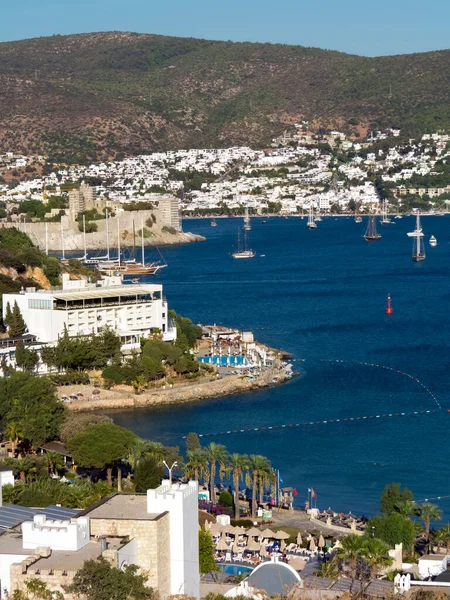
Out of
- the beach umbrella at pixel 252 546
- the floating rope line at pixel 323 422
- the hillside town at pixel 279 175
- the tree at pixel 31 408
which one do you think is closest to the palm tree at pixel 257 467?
the beach umbrella at pixel 252 546

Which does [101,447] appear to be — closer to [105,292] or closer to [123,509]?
[123,509]

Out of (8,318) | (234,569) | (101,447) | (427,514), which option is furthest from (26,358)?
(234,569)

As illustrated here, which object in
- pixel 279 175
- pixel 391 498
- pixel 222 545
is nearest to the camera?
pixel 222 545

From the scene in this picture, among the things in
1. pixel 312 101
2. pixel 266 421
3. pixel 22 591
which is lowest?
pixel 266 421

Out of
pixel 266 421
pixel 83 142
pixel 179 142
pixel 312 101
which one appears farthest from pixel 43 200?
pixel 312 101

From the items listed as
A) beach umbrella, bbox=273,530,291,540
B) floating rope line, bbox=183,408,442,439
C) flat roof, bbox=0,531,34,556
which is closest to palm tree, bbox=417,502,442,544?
beach umbrella, bbox=273,530,291,540

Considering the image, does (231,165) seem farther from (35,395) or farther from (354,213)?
(35,395)

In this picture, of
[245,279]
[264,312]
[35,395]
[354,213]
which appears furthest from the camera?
[354,213]

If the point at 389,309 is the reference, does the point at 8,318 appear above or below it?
above
